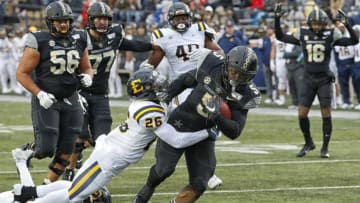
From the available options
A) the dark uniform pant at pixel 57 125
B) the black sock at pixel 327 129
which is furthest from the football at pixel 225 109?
the black sock at pixel 327 129

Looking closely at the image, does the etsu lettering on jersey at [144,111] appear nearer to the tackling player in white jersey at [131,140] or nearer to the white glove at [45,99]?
the tackling player in white jersey at [131,140]

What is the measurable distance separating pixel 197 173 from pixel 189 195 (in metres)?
0.18

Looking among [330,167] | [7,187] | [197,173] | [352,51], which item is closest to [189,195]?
[197,173]

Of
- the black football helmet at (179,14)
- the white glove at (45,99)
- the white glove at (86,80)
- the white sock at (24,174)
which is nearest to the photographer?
the white sock at (24,174)

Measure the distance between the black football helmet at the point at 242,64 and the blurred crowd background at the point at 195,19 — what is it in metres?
12.9

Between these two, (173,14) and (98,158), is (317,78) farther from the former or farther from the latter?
(98,158)

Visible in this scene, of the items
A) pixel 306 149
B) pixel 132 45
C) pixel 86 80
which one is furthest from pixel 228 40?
pixel 86 80

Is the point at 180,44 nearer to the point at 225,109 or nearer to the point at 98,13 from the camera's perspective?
the point at 98,13

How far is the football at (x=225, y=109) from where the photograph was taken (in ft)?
26.2

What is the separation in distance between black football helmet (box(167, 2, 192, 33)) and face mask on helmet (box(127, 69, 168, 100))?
3.31 m

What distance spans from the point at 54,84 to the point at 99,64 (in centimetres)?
123

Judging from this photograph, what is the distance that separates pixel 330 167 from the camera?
40.3 feet

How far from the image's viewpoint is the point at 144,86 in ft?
26.5

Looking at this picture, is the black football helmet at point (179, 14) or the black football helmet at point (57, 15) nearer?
the black football helmet at point (57, 15)
